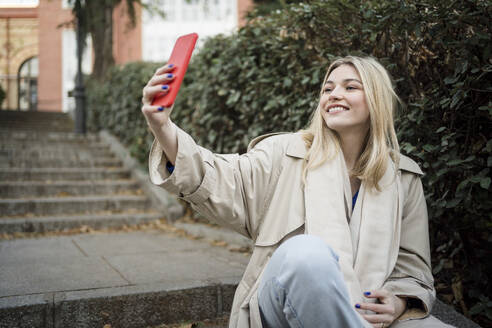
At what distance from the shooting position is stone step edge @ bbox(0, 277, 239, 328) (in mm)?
2658

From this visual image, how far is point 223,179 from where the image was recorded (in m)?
1.85

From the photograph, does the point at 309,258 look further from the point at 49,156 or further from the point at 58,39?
the point at 58,39

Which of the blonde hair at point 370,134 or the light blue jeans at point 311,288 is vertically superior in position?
the blonde hair at point 370,134

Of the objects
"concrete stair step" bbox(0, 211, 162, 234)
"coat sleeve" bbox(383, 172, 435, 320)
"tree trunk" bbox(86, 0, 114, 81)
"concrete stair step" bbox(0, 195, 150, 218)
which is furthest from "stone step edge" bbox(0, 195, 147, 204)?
"tree trunk" bbox(86, 0, 114, 81)

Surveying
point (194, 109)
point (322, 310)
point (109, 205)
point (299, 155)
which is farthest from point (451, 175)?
point (109, 205)

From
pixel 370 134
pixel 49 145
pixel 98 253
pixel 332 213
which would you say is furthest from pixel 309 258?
pixel 49 145

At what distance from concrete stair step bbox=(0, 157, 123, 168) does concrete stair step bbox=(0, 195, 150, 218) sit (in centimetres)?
129

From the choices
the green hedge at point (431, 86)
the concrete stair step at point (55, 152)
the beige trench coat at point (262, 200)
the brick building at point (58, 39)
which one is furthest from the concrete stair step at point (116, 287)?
the brick building at point (58, 39)

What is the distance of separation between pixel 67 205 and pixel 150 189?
1.15 m

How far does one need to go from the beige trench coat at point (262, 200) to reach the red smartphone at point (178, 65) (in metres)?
0.15

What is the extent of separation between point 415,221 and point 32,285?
246 centimetres

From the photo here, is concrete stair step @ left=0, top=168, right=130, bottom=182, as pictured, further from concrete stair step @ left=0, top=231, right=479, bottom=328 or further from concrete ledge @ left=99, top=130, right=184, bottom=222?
concrete stair step @ left=0, top=231, right=479, bottom=328

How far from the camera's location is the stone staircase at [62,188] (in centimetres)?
573

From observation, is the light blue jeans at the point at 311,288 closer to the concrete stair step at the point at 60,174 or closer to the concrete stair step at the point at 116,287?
the concrete stair step at the point at 116,287
